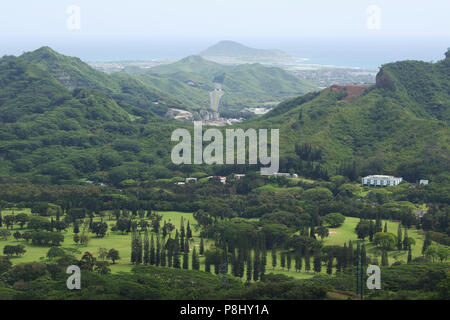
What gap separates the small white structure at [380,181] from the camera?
82375 mm

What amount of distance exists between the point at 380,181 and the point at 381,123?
1835cm

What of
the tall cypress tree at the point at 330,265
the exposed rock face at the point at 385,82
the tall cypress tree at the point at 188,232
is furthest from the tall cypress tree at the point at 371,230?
the exposed rock face at the point at 385,82

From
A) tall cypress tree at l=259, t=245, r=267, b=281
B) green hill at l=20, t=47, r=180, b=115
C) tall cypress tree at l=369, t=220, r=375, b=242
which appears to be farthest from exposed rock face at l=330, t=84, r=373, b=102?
tall cypress tree at l=259, t=245, r=267, b=281

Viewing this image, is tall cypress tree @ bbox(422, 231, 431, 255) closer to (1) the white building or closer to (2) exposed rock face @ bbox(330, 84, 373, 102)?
(1) the white building

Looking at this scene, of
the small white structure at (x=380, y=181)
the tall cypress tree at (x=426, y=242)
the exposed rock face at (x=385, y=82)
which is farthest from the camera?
the exposed rock face at (x=385, y=82)

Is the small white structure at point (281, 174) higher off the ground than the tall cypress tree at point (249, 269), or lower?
higher

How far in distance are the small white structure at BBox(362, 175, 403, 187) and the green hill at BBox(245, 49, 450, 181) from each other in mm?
2359

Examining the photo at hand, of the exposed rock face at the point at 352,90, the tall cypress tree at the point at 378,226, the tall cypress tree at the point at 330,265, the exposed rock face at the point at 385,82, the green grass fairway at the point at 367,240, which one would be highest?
the exposed rock face at the point at 385,82

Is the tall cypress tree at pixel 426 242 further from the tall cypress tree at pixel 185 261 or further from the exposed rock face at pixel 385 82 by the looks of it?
the exposed rock face at pixel 385 82

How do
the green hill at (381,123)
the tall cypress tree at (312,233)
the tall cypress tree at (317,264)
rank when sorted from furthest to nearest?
the green hill at (381,123) < the tall cypress tree at (312,233) < the tall cypress tree at (317,264)

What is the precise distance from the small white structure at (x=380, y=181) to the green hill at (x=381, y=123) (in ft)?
7.74
